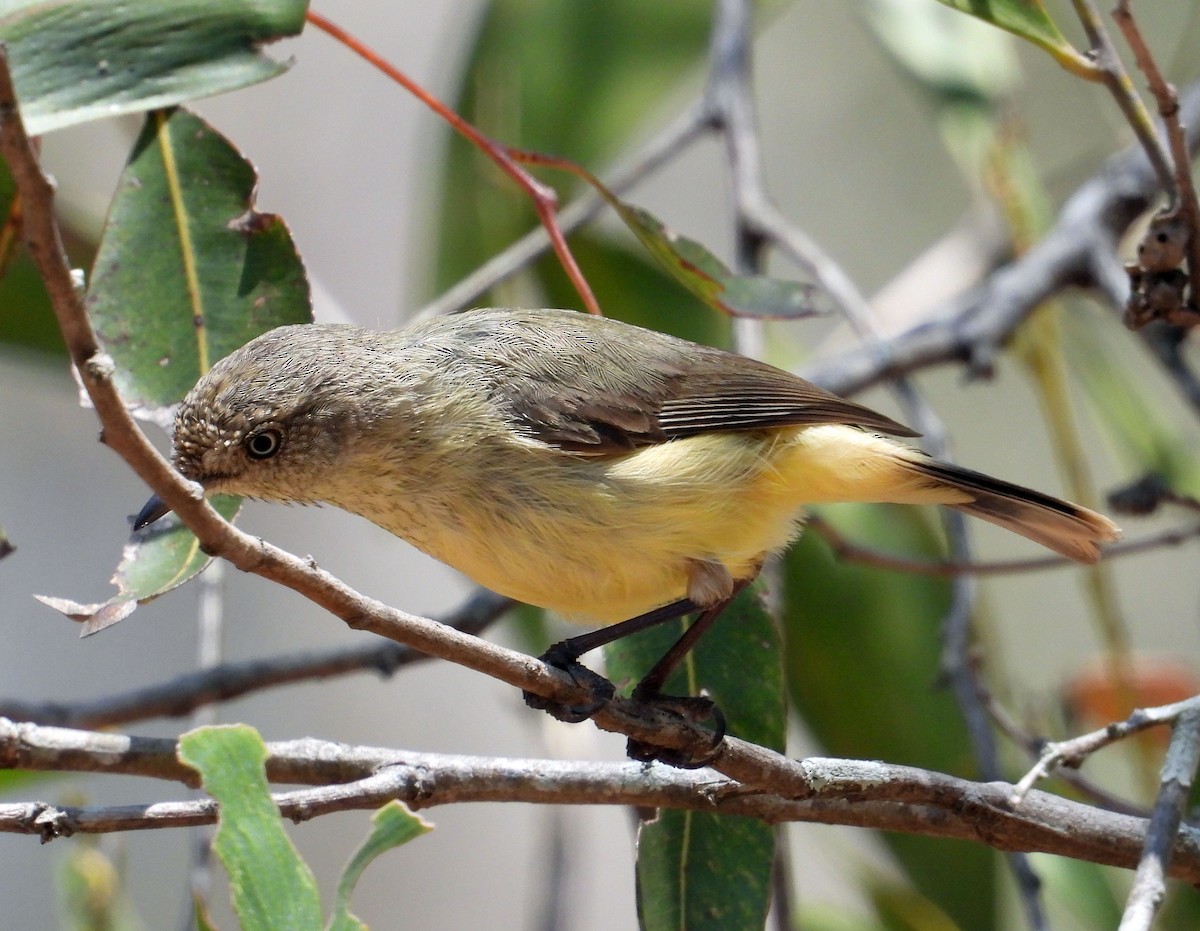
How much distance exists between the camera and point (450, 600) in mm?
5863

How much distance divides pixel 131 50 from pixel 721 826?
1.66 m

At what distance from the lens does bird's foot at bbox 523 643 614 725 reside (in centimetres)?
176

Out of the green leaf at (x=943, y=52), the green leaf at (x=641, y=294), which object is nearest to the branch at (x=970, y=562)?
the green leaf at (x=641, y=294)

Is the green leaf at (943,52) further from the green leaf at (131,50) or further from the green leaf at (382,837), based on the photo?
the green leaf at (382,837)

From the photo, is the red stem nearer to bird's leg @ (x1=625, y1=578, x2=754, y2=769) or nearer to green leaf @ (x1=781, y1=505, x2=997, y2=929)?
bird's leg @ (x1=625, y1=578, x2=754, y2=769)

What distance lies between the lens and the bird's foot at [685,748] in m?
1.75

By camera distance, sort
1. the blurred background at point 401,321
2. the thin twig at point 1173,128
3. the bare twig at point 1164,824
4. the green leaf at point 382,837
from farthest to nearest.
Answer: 1. the blurred background at point 401,321
2. the thin twig at point 1173,128
3. the bare twig at point 1164,824
4. the green leaf at point 382,837

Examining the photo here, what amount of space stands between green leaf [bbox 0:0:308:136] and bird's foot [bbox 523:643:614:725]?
110cm

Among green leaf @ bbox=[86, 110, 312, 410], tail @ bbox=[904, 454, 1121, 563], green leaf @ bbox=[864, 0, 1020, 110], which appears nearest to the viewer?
green leaf @ bbox=[86, 110, 312, 410]

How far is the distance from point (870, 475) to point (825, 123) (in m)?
4.82

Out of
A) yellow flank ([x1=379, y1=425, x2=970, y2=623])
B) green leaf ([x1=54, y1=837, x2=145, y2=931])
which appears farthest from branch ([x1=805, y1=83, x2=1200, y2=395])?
green leaf ([x1=54, y1=837, x2=145, y2=931])

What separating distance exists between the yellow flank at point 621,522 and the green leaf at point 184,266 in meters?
0.42

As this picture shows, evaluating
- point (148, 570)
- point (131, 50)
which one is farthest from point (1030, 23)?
point (148, 570)

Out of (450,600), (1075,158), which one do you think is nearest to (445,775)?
(450,600)
